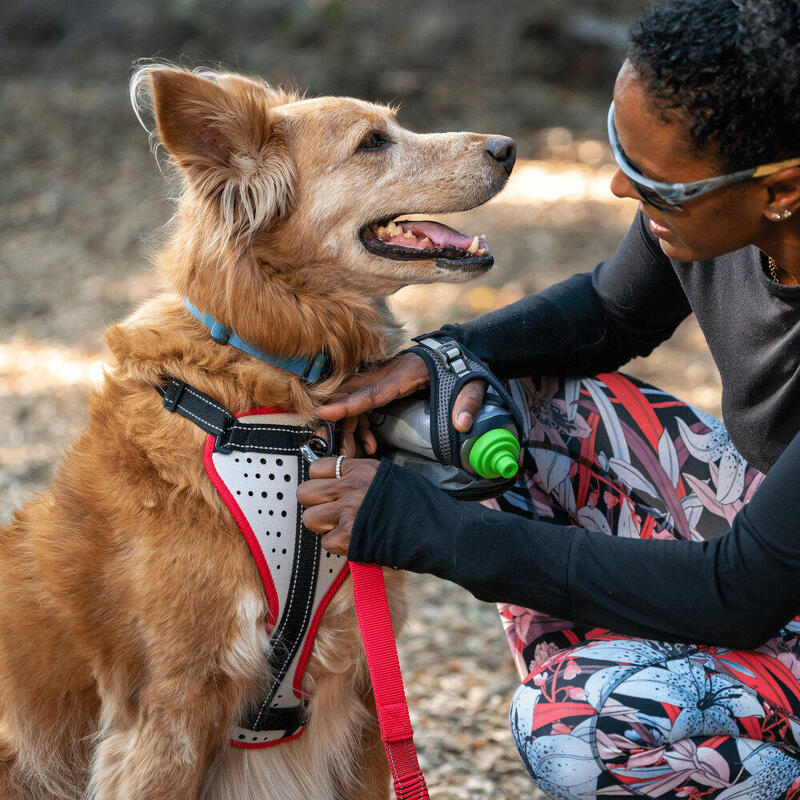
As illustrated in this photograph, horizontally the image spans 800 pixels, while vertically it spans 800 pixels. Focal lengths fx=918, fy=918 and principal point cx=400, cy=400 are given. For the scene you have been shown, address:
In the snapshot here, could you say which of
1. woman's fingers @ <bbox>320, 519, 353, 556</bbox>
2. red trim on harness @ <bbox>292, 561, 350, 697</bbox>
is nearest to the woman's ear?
woman's fingers @ <bbox>320, 519, 353, 556</bbox>

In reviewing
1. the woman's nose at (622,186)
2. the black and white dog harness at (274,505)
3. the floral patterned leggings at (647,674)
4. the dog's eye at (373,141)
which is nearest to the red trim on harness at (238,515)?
the black and white dog harness at (274,505)

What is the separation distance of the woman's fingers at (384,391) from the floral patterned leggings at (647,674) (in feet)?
1.65

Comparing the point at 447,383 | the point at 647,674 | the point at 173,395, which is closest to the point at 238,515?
the point at 173,395

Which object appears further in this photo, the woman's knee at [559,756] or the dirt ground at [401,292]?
the dirt ground at [401,292]

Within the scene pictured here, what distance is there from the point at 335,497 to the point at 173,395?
1.48 ft

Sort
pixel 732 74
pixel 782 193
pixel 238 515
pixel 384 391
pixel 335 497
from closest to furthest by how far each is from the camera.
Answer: pixel 732 74 < pixel 782 193 < pixel 335 497 < pixel 238 515 < pixel 384 391

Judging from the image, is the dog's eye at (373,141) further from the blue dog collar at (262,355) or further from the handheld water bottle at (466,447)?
the handheld water bottle at (466,447)

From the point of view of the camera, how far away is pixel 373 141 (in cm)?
235

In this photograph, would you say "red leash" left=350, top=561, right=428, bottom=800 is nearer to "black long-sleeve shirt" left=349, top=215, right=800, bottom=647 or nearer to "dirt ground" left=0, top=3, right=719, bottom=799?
"black long-sleeve shirt" left=349, top=215, right=800, bottom=647

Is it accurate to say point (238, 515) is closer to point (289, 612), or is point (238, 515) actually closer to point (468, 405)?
point (289, 612)

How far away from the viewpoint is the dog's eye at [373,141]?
233 cm

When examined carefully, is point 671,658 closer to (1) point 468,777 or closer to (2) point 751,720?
(2) point 751,720

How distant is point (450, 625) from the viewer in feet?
11.9

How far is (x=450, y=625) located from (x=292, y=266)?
6.48ft
